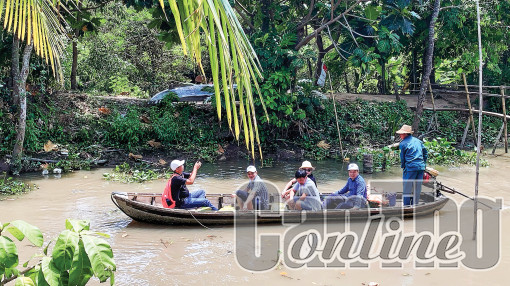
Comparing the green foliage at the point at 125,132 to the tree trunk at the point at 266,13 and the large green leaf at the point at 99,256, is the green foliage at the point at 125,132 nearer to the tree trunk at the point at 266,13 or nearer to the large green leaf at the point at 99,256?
the tree trunk at the point at 266,13

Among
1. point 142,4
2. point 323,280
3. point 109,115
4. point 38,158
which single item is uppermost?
point 142,4

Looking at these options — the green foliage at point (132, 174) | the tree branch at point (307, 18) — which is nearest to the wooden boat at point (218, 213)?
the green foliage at point (132, 174)

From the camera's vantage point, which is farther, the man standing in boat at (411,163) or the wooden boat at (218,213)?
the man standing in boat at (411,163)

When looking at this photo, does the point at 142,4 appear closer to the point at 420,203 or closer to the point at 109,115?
the point at 109,115

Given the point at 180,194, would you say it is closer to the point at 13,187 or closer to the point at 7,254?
the point at 13,187

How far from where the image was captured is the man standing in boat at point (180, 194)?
874cm

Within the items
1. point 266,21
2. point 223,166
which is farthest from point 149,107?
point 266,21

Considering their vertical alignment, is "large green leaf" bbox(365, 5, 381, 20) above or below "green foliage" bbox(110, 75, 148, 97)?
above

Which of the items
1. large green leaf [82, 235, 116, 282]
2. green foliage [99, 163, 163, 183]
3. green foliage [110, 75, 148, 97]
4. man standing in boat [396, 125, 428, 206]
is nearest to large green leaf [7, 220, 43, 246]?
large green leaf [82, 235, 116, 282]

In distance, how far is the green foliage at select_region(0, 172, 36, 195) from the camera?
11125mm

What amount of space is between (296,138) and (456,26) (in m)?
6.81

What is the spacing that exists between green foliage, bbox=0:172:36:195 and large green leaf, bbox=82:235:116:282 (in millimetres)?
9993

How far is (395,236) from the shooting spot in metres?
8.99

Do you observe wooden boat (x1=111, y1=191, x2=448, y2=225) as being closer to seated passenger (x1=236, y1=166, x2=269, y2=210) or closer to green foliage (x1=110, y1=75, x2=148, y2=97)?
seated passenger (x1=236, y1=166, x2=269, y2=210)
